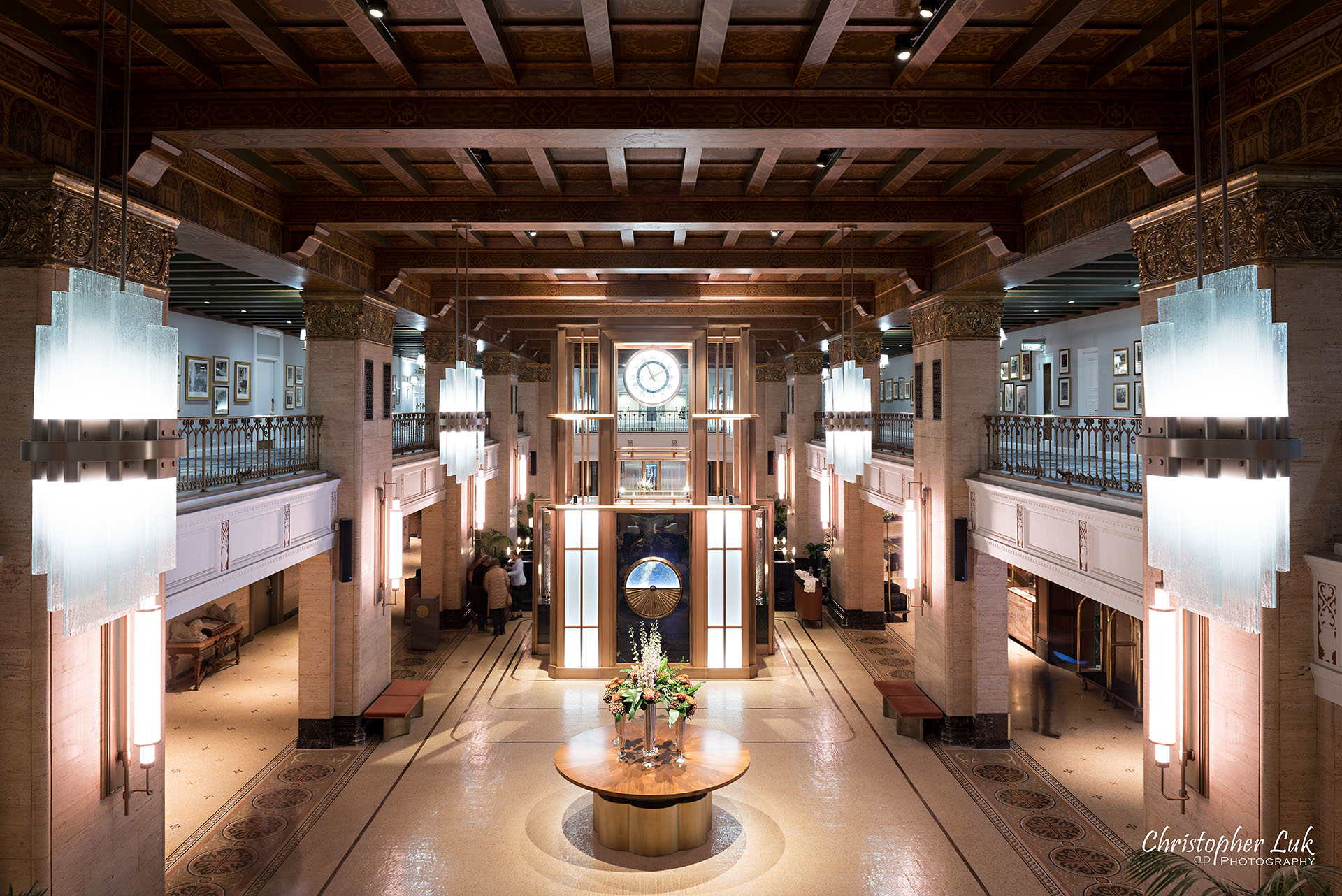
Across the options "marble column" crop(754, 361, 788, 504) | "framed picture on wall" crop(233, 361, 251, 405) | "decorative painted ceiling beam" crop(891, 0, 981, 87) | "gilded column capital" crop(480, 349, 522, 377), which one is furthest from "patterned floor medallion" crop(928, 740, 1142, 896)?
"marble column" crop(754, 361, 788, 504)

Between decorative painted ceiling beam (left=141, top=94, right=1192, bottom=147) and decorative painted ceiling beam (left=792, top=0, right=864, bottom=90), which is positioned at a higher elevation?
decorative painted ceiling beam (left=792, top=0, right=864, bottom=90)

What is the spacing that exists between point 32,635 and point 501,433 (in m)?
14.0

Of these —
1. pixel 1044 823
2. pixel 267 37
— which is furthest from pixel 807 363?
pixel 267 37

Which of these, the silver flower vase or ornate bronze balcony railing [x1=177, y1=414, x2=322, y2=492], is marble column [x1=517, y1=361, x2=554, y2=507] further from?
the silver flower vase

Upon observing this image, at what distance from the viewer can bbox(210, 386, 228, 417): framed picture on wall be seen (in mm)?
14297

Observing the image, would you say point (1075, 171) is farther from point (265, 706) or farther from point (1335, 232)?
point (265, 706)

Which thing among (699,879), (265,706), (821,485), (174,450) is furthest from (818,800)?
(821,485)

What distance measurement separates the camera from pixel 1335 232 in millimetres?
4699

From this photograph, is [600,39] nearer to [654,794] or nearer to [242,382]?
[654,794]

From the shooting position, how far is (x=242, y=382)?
50.2 ft

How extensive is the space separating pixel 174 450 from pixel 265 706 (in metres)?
9.58

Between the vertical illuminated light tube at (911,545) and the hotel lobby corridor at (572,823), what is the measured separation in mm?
2107

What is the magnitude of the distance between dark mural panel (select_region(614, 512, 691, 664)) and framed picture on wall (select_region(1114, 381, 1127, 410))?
24.4 feet

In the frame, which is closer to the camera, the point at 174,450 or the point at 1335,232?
the point at 174,450
